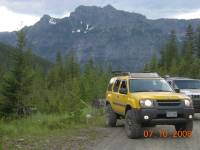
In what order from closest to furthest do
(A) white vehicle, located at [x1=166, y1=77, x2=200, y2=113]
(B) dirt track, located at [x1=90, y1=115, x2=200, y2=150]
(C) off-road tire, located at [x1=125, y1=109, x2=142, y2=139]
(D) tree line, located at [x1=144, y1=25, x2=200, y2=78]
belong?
(B) dirt track, located at [x1=90, y1=115, x2=200, y2=150] → (C) off-road tire, located at [x1=125, y1=109, x2=142, y2=139] → (A) white vehicle, located at [x1=166, y1=77, x2=200, y2=113] → (D) tree line, located at [x1=144, y1=25, x2=200, y2=78]

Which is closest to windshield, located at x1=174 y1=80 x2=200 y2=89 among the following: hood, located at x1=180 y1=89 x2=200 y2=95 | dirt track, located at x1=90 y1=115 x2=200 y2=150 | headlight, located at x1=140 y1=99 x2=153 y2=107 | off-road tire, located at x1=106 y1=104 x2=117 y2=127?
hood, located at x1=180 y1=89 x2=200 y2=95

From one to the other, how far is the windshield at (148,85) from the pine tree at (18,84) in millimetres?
15180

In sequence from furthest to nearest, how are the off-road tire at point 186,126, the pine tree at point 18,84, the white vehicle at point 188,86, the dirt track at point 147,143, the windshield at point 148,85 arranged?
the pine tree at point 18,84
the white vehicle at point 188,86
the windshield at point 148,85
the off-road tire at point 186,126
the dirt track at point 147,143

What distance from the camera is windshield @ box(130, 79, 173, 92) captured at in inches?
629

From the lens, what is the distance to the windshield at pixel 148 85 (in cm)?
1597

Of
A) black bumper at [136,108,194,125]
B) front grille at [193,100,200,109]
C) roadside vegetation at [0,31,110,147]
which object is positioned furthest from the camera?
front grille at [193,100,200,109]

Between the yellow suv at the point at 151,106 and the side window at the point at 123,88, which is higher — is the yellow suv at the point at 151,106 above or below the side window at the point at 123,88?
below

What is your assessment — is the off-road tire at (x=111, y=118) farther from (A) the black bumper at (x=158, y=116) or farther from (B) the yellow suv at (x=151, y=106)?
(A) the black bumper at (x=158, y=116)

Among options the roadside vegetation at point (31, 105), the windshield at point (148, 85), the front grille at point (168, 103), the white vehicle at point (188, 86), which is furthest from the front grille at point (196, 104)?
the front grille at point (168, 103)

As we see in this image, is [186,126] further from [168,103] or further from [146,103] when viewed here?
[146,103]

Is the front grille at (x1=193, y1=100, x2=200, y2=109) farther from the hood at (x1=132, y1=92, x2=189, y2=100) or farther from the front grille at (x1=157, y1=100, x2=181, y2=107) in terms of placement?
the front grille at (x1=157, y1=100, x2=181, y2=107)

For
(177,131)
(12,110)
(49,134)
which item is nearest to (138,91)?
(177,131)

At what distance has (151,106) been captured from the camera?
1438 cm

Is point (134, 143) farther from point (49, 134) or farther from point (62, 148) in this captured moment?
point (49, 134)
